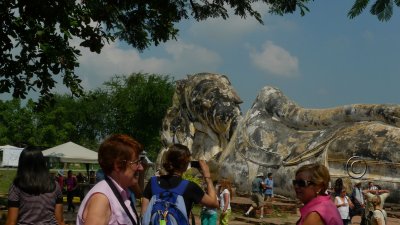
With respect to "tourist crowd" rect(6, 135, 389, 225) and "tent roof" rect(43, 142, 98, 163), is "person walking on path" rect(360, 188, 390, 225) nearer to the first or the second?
"tourist crowd" rect(6, 135, 389, 225)

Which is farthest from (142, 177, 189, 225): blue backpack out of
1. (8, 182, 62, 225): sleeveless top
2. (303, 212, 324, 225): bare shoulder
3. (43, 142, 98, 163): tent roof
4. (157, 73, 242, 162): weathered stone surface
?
(157, 73, 242, 162): weathered stone surface

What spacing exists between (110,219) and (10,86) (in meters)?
8.52

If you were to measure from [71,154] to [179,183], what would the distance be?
19.3 m

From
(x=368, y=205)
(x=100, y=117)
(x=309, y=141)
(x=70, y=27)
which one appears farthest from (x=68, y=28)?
(x=100, y=117)

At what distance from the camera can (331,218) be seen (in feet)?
12.9

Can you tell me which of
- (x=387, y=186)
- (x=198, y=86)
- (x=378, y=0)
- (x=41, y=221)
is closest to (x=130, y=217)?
(x=41, y=221)

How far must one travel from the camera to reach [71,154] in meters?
23.7

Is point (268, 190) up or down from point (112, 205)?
up

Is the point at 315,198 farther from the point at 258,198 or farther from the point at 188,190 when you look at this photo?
the point at 258,198

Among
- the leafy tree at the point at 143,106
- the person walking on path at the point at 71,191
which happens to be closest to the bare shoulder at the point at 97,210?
the person walking on path at the point at 71,191

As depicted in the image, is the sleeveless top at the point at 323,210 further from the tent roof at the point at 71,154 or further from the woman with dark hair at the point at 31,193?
the tent roof at the point at 71,154

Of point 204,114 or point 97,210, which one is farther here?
point 204,114

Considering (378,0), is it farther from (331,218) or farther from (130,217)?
(130,217)

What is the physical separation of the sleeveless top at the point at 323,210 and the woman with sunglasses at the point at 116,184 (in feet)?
3.47
